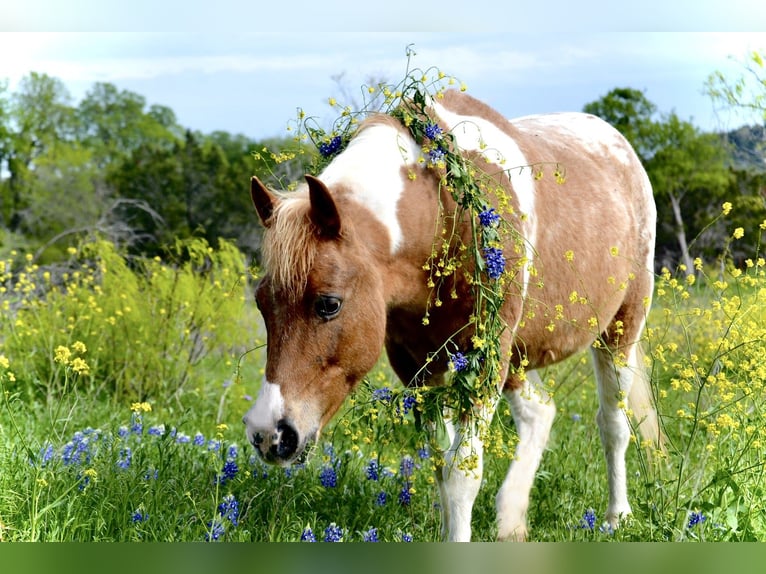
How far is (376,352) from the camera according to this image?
9.68ft

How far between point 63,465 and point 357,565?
1530 mm

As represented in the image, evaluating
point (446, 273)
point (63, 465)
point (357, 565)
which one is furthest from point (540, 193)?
point (63, 465)

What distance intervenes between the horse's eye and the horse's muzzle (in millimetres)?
371

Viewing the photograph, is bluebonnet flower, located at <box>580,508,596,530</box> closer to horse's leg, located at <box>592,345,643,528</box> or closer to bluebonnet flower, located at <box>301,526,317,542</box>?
horse's leg, located at <box>592,345,643,528</box>

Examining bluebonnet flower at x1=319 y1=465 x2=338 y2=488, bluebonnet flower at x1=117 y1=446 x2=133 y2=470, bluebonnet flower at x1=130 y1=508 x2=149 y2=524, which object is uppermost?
bluebonnet flower at x1=117 y1=446 x2=133 y2=470

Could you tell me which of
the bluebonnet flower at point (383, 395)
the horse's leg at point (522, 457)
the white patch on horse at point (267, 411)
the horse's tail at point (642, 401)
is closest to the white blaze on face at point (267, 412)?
the white patch on horse at point (267, 411)

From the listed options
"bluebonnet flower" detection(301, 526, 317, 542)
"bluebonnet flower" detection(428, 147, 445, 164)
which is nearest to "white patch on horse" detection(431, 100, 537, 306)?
"bluebonnet flower" detection(428, 147, 445, 164)

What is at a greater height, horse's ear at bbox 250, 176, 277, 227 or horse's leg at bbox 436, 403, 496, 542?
horse's ear at bbox 250, 176, 277, 227

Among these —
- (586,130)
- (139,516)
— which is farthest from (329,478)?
(586,130)

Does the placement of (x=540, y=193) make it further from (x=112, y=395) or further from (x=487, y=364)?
(x=112, y=395)

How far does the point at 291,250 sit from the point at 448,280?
0.68m

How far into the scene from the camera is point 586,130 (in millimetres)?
4566

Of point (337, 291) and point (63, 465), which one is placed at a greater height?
point (337, 291)

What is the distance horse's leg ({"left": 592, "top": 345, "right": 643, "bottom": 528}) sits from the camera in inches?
170
